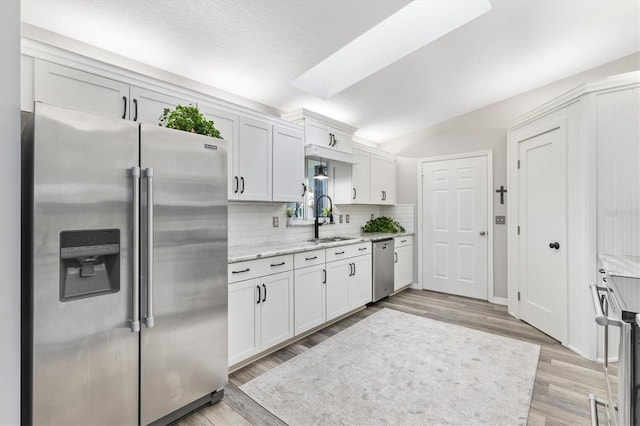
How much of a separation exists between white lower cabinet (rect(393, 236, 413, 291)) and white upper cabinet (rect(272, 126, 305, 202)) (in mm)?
2092

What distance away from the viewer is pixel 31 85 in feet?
5.60

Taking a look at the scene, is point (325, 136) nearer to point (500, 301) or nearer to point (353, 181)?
point (353, 181)

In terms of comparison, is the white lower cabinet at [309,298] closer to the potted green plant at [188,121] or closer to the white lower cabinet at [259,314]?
the white lower cabinet at [259,314]

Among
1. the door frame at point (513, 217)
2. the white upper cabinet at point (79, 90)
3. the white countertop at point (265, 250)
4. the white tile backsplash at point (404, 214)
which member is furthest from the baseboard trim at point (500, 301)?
the white upper cabinet at point (79, 90)

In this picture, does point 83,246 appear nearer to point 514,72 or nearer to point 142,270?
point 142,270

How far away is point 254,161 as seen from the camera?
2920mm

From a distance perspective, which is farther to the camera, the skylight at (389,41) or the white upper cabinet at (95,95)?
the skylight at (389,41)

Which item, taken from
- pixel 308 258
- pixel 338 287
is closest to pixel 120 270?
pixel 308 258

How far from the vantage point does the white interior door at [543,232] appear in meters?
3.06

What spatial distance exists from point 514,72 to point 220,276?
4135 mm

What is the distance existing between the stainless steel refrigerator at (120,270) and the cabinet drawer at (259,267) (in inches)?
11.6

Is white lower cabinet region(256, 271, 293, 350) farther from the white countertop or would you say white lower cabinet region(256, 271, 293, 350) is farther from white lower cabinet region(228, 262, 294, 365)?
the white countertop

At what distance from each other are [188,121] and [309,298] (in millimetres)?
2026

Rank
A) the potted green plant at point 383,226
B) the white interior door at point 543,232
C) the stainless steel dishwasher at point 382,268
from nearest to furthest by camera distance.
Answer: the white interior door at point 543,232 → the stainless steel dishwasher at point 382,268 → the potted green plant at point 383,226
